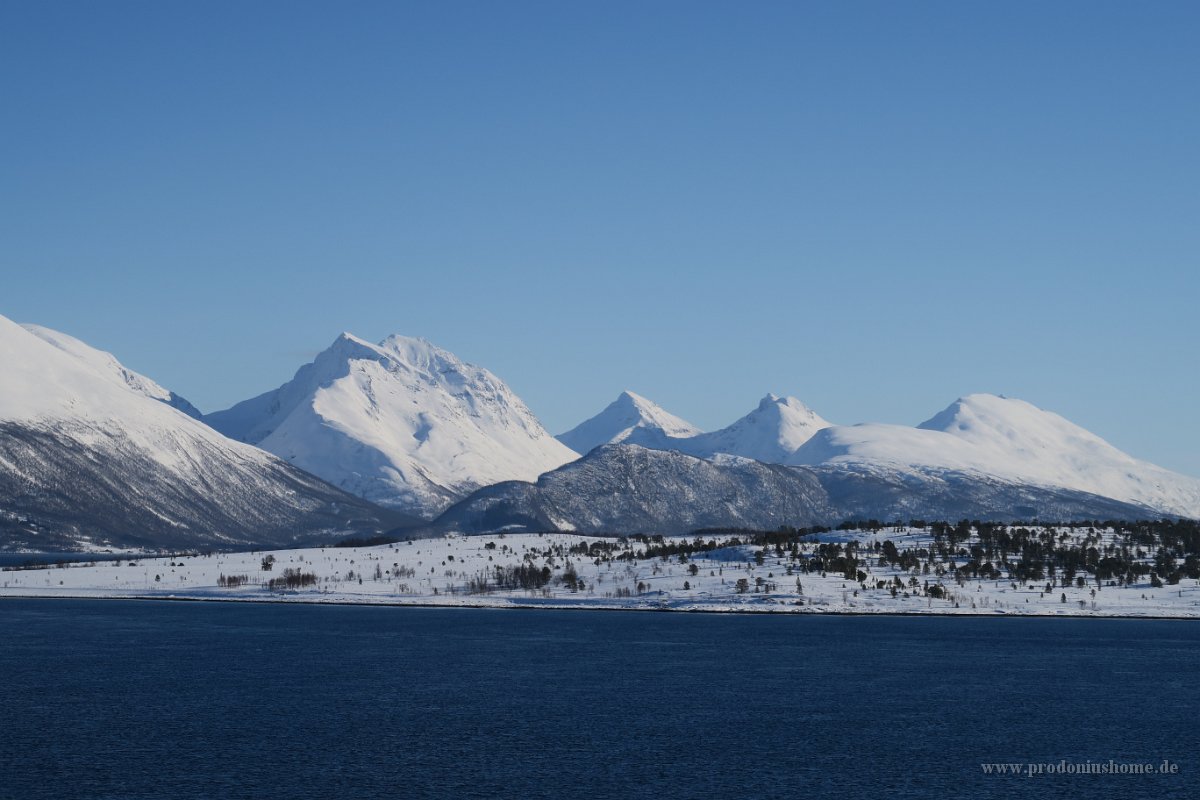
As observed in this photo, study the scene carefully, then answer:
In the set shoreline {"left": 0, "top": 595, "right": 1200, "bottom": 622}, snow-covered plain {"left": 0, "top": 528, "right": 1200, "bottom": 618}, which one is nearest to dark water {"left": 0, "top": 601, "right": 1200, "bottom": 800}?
shoreline {"left": 0, "top": 595, "right": 1200, "bottom": 622}

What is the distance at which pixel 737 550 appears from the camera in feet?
430

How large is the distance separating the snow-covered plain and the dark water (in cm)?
1340

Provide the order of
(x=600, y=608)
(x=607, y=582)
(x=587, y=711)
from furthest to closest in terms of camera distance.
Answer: (x=607, y=582) → (x=600, y=608) → (x=587, y=711)

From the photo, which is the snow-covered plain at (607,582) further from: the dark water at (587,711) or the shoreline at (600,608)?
the dark water at (587,711)

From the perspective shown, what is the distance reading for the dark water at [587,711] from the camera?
42.7m

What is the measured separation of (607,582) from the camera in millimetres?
122875

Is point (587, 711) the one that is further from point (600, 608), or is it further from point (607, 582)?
point (607, 582)

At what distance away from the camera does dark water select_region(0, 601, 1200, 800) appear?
42.7m

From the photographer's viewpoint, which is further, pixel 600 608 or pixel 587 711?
pixel 600 608

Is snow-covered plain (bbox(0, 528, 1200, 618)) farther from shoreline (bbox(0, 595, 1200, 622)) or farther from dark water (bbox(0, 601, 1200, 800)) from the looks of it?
dark water (bbox(0, 601, 1200, 800))

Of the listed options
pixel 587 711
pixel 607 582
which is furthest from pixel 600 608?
pixel 587 711

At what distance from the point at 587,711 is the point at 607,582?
67.0 meters

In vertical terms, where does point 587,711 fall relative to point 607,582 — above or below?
below

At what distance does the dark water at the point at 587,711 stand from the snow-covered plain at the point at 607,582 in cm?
1340
